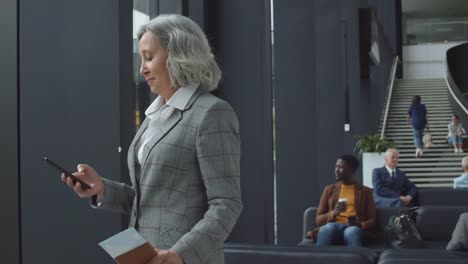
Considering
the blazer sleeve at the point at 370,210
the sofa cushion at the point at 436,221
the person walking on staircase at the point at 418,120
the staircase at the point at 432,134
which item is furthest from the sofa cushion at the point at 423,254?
the person walking on staircase at the point at 418,120

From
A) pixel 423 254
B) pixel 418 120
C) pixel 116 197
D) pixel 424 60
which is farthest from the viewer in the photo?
pixel 424 60

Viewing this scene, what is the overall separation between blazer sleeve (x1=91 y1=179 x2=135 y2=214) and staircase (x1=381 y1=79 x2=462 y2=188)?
58.2 feet

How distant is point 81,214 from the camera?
414cm

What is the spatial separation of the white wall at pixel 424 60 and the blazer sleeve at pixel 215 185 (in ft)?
110

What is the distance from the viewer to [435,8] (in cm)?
3694

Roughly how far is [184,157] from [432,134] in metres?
22.2

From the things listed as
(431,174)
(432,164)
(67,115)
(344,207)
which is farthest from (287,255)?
(432,164)

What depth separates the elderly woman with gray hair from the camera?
84.7 inches

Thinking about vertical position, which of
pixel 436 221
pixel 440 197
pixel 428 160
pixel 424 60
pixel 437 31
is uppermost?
pixel 437 31

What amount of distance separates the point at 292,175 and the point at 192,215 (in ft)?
35.8

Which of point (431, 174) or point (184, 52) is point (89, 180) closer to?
point (184, 52)

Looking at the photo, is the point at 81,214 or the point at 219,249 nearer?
the point at 219,249

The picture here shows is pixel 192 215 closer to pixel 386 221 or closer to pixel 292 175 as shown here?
pixel 386 221

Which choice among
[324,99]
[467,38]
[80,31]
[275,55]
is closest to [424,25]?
[467,38]
